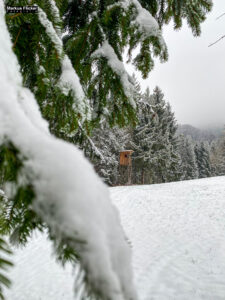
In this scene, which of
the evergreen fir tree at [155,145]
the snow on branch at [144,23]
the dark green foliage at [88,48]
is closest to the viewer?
the dark green foliage at [88,48]

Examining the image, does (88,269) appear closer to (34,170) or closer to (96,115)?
(34,170)

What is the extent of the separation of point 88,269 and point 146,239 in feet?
21.6

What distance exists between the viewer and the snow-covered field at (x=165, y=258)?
13.1ft

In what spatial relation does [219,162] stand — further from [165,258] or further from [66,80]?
[66,80]

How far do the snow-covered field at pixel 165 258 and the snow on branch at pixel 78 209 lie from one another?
2.12m

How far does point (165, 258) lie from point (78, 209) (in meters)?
5.58

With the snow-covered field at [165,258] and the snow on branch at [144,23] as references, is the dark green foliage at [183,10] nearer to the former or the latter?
the snow on branch at [144,23]

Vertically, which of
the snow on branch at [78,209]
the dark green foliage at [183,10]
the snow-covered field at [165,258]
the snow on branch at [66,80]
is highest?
the dark green foliage at [183,10]

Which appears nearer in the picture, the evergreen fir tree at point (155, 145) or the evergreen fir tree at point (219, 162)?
the evergreen fir tree at point (155, 145)

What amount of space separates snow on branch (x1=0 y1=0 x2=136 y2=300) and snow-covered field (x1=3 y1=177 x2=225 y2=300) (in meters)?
2.12

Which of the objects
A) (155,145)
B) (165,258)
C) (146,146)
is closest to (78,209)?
(165,258)

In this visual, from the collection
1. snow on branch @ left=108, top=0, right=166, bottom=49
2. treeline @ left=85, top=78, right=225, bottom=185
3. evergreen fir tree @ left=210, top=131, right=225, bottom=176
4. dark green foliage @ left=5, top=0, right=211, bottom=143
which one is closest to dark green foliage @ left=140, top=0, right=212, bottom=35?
dark green foliage @ left=5, top=0, right=211, bottom=143

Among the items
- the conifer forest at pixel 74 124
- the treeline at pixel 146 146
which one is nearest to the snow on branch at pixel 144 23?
the conifer forest at pixel 74 124

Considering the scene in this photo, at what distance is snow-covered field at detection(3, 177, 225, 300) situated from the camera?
13.1ft
